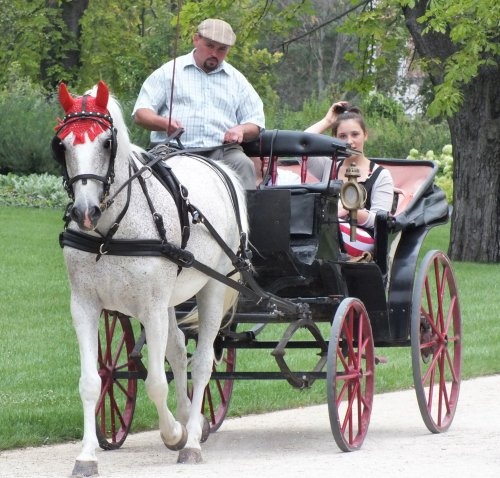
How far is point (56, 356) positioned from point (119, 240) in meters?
4.63

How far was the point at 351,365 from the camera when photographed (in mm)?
7312

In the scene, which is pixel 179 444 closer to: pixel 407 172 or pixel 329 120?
pixel 329 120

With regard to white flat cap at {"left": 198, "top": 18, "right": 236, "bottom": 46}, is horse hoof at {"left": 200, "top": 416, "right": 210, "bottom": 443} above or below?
below

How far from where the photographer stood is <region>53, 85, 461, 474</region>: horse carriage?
6.16m

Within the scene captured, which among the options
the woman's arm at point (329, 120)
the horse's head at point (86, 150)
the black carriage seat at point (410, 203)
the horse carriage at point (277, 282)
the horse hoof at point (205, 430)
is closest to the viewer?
the horse's head at point (86, 150)

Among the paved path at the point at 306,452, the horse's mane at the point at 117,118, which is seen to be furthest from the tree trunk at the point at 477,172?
the horse's mane at the point at 117,118

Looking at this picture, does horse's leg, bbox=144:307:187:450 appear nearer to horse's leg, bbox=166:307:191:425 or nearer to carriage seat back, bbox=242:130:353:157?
horse's leg, bbox=166:307:191:425

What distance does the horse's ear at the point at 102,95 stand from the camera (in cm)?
596

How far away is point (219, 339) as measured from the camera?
7.68 metres

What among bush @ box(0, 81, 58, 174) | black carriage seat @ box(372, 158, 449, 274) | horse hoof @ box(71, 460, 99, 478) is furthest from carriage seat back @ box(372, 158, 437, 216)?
bush @ box(0, 81, 58, 174)

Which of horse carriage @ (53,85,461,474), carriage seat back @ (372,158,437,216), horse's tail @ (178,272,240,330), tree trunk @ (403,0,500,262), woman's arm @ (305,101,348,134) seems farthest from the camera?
tree trunk @ (403,0,500,262)

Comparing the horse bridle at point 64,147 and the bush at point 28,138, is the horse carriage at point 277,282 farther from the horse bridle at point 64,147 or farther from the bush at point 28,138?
the bush at point 28,138

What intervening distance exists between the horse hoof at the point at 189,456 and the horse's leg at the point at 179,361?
555mm

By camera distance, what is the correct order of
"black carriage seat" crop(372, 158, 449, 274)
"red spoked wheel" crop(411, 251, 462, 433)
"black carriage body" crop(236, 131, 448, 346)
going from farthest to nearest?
"black carriage seat" crop(372, 158, 449, 274)
"red spoked wheel" crop(411, 251, 462, 433)
"black carriage body" crop(236, 131, 448, 346)
